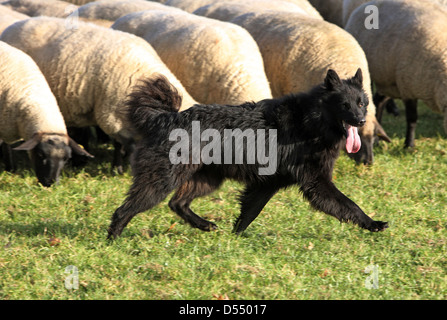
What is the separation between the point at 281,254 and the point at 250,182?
592 millimetres

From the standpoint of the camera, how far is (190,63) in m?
8.43

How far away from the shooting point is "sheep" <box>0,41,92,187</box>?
7.21 metres

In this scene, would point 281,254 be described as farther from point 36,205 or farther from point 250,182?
point 36,205

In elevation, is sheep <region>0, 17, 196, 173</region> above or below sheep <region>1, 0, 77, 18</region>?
above

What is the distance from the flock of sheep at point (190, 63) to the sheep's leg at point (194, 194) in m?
2.08

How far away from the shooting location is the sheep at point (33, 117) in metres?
7.21

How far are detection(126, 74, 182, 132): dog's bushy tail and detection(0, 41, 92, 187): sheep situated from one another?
2.39m

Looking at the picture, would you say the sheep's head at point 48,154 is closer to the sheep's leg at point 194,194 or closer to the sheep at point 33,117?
the sheep at point 33,117

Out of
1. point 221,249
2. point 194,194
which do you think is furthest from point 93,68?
point 221,249

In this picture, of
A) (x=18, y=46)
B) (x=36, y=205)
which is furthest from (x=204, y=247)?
(x=18, y=46)

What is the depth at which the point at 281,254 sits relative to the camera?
4934 mm

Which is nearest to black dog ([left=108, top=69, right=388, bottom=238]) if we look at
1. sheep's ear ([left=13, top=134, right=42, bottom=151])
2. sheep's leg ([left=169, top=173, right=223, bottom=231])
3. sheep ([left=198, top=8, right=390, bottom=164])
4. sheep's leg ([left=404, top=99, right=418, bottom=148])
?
sheep's leg ([left=169, top=173, right=223, bottom=231])

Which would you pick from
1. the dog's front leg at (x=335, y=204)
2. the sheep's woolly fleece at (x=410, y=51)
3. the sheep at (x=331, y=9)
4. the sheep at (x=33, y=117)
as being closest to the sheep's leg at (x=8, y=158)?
the sheep at (x=33, y=117)

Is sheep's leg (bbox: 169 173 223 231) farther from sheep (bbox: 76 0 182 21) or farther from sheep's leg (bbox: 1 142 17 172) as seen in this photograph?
sheep (bbox: 76 0 182 21)
